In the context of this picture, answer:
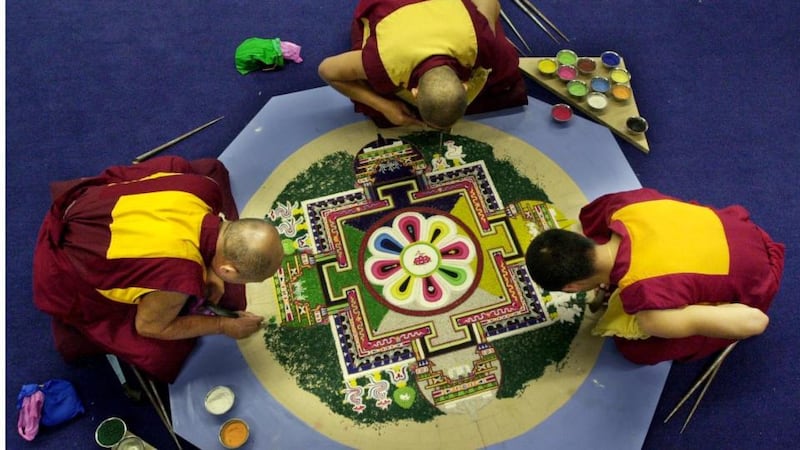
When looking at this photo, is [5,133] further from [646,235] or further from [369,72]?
[646,235]

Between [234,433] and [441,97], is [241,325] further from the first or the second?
[441,97]

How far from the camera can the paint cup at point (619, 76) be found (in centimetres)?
484

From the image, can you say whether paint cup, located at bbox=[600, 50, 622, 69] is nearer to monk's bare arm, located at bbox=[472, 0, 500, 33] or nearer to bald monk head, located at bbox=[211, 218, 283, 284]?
monk's bare arm, located at bbox=[472, 0, 500, 33]

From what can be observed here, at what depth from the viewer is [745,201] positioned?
4.55 metres

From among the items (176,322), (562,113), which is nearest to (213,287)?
(176,322)

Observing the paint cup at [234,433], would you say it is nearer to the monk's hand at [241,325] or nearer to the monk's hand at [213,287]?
the monk's hand at [241,325]

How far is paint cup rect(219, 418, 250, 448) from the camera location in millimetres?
3471

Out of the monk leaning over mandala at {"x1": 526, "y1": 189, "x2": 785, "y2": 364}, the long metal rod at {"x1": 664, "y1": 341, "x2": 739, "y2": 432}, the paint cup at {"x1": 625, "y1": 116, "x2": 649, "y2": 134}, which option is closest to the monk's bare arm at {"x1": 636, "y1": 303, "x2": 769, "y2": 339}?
the monk leaning over mandala at {"x1": 526, "y1": 189, "x2": 785, "y2": 364}

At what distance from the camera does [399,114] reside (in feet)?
14.1

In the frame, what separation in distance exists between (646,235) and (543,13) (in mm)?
2751

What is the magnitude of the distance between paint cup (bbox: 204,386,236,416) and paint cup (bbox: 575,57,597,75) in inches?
134

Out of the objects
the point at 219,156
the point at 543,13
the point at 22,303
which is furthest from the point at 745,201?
the point at 22,303

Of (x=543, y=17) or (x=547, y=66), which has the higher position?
(x=543, y=17)

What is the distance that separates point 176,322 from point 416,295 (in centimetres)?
142
